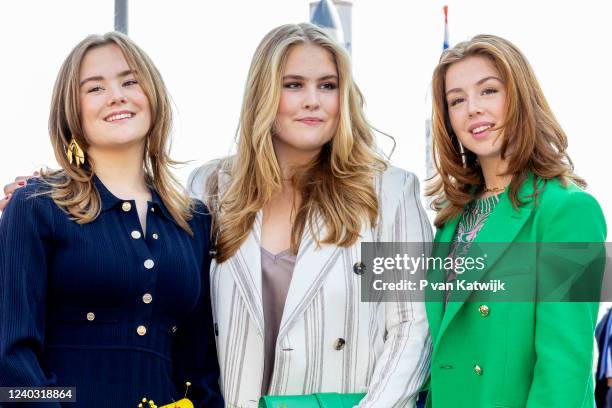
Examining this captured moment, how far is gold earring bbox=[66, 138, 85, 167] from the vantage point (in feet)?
11.7

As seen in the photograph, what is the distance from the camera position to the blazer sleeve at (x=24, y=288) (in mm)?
3096

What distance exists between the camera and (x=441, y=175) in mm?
4062

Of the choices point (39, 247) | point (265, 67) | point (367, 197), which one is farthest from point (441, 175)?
point (39, 247)

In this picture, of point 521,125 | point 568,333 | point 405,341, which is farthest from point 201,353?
point 521,125

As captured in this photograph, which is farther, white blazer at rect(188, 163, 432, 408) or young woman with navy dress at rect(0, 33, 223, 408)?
white blazer at rect(188, 163, 432, 408)

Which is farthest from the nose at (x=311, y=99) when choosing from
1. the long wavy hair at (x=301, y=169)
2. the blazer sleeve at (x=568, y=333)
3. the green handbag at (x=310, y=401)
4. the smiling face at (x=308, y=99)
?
the green handbag at (x=310, y=401)

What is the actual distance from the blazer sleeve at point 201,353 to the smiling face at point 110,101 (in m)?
0.58

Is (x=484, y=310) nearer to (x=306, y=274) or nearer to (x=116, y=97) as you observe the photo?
(x=306, y=274)

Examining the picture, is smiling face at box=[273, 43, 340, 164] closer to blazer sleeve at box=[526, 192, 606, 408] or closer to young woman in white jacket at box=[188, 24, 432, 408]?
young woman in white jacket at box=[188, 24, 432, 408]

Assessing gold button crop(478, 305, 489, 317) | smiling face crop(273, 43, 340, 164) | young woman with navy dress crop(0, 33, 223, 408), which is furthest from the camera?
smiling face crop(273, 43, 340, 164)

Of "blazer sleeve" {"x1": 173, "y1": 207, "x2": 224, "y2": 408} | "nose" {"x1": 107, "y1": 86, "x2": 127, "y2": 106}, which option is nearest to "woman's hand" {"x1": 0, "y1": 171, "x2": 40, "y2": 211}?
"nose" {"x1": 107, "y1": 86, "x2": 127, "y2": 106}

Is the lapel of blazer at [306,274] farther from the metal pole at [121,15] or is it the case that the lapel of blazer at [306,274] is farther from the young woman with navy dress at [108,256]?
the metal pole at [121,15]
